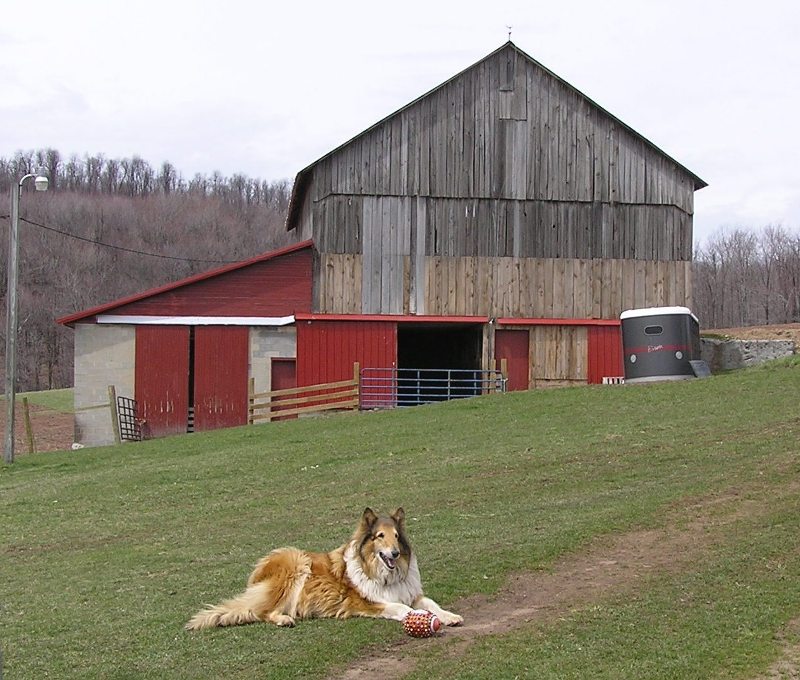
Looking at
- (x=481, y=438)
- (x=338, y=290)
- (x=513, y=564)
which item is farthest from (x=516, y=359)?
(x=513, y=564)

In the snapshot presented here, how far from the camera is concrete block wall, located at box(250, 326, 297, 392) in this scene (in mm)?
32250

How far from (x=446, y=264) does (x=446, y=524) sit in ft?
63.1

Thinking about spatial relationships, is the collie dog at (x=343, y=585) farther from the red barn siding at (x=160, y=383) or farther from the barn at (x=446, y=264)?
the red barn siding at (x=160, y=383)

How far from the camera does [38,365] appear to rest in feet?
296

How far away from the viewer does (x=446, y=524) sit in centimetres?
1370

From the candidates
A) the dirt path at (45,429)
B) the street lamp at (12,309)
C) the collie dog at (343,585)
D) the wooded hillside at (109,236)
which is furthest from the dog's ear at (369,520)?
the wooded hillside at (109,236)

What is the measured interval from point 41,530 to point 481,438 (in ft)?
29.1

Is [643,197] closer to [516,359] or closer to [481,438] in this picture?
[516,359]

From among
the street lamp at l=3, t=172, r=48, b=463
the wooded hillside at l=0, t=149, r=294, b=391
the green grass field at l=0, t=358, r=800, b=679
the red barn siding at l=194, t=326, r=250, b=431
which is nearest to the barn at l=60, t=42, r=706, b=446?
the red barn siding at l=194, t=326, r=250, b=431

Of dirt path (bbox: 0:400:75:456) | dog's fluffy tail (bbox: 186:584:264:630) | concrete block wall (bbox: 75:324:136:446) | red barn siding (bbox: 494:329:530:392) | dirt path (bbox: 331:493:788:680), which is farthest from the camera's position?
dirt path (bbox: 0:400:75:456)

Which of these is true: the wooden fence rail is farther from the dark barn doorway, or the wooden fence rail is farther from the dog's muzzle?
the dog's muzzle

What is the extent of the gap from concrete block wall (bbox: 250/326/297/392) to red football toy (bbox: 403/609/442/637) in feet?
78.5

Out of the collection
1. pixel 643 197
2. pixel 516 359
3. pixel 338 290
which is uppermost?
pixel 643 197

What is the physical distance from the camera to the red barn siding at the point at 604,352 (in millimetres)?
32406
